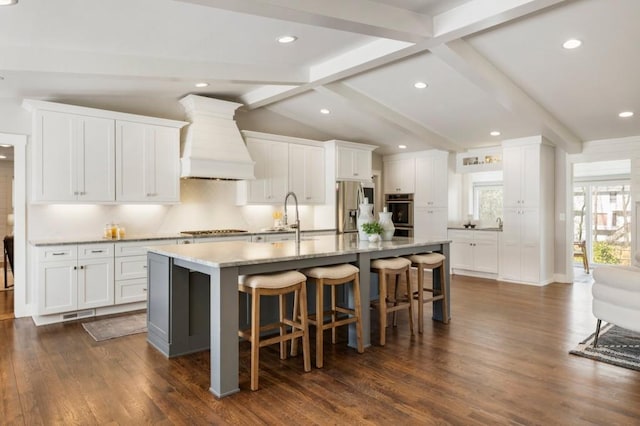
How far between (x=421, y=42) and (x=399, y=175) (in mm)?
4836

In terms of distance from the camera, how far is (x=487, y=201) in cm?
821

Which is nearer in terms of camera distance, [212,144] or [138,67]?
[138,67]

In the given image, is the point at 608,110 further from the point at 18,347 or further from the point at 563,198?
the point at 18,347

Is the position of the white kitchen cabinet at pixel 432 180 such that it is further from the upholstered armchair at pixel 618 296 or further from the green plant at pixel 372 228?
the upholstered armchair at pixel 618 296

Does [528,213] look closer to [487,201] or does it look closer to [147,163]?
[487,201]

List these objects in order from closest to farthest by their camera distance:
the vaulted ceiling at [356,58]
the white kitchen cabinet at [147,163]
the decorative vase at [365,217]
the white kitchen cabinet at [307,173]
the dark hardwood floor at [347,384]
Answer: the dark hardwood floor at [347,384]
the vaulted ceiling at [356,58]
the decorative vase at [365,217]
the white kitchen cabinet at [147,163]
the white kitchen cabinet at [307,173]

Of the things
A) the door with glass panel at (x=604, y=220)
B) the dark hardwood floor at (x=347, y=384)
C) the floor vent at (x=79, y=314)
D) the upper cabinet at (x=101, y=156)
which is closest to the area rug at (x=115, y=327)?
the dark hardwood floor at (x=347, y=384)

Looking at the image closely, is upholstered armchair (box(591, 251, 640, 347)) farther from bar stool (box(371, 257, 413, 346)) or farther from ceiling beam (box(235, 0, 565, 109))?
ceiling beam (box(235, 0, 565, 109))

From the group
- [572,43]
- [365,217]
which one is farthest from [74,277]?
[572,43]

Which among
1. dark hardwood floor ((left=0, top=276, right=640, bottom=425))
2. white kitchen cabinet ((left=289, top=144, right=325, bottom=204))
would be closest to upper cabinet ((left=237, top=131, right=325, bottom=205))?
white kitchen cabinet ((left=289, top=144, right=325, bottom=204))

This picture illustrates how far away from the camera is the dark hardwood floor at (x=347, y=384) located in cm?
243

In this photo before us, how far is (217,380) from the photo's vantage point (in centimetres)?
271

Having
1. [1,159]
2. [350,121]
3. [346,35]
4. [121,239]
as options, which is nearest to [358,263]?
[346,35]

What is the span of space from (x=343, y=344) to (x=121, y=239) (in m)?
2.85
